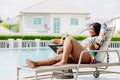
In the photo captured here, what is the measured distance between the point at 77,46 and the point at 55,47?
3.57 ft

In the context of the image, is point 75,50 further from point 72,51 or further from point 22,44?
point 22,44

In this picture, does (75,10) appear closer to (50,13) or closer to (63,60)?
(50,13)

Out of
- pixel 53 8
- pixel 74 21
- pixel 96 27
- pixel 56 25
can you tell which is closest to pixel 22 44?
pixel 53 8

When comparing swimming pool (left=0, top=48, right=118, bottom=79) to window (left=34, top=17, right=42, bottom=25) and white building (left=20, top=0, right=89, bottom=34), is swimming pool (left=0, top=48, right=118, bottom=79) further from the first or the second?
window (left=34, top=17, right=42, bottom=25)

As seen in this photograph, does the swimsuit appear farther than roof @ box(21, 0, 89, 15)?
No

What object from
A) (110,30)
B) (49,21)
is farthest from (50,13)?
(110,30)

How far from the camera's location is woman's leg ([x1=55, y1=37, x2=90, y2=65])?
5.62 metres

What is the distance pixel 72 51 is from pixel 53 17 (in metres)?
31.1

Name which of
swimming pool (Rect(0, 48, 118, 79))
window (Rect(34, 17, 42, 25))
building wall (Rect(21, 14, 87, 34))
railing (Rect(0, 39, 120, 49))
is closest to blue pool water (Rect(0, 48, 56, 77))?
swimming pool (Rect(0, 48, 118, 79))

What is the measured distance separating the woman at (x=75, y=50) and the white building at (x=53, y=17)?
2995 centimetres

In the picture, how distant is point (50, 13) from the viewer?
3659cm

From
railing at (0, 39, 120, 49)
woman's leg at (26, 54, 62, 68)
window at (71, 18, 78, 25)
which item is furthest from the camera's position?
window at (71, 18, 78, 25)

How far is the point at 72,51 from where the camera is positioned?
19.0ft

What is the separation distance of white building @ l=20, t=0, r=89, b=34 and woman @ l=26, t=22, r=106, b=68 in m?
29.9
